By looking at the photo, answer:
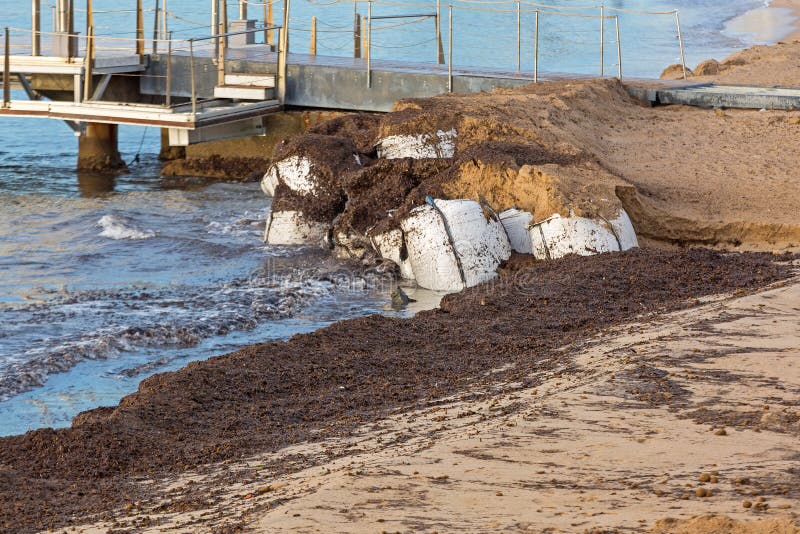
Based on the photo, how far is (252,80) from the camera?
64.0 ft

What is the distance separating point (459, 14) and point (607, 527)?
52.2 metres

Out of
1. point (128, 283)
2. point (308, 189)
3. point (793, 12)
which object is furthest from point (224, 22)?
point (793, 12)

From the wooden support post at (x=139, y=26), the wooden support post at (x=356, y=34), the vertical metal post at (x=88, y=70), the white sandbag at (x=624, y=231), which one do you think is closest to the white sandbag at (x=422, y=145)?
the white sandbag at (x=624, y=231)

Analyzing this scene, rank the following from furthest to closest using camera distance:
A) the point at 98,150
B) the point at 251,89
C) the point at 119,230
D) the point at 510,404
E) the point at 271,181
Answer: the point at 98,150 → the point at 251,89 → the point at 119,230 → the point at 271,181 → the point at 510,404

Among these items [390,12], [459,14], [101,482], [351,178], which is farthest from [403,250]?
[459,14]

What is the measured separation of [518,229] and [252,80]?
817 centimetres

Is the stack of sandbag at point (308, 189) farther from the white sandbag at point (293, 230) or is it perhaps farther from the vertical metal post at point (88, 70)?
the vertical metal post at point (88, 70)

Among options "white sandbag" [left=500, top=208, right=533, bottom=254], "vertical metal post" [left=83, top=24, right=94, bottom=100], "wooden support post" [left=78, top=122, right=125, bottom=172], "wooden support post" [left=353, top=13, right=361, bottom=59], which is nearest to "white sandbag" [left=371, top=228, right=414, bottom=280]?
"white sandbag" [left=500, top=208, right=533, bottom=254]

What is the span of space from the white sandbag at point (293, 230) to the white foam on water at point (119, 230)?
209 cm

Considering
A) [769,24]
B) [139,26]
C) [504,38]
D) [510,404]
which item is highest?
[769,24]

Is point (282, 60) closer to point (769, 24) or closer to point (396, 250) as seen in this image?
point (396, 250)

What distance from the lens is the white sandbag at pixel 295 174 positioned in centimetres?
1444

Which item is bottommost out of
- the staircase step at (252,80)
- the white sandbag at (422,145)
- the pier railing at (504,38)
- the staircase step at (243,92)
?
the white sandbag at (422,145)

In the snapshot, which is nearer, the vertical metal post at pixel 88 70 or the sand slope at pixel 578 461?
the sand slope at pixel 578 461
